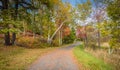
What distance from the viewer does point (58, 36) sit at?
50469 mm

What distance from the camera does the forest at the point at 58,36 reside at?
11586mm

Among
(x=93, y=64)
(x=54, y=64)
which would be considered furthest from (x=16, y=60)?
(x=93, y=64)

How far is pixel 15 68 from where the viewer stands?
11312mm

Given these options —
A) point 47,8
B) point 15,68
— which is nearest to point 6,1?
point 47,8

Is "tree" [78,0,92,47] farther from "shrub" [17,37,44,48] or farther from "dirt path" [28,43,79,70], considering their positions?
"dirt path" [28,43,79,70]

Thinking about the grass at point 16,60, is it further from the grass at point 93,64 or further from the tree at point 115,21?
the tree at point 115,21

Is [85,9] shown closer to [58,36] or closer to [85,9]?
[85,9]

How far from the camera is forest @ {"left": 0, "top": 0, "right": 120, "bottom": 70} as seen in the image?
11586 millimetres

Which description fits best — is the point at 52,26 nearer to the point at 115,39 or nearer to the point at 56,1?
the point at 56,1

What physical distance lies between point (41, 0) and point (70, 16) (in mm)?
13386

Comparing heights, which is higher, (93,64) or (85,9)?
(85,9)

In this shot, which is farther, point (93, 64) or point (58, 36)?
point (58, 36)

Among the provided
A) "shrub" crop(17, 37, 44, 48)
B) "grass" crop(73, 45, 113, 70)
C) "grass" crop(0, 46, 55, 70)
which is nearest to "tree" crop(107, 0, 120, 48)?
"grass" crop(73, 45, 113, 70)

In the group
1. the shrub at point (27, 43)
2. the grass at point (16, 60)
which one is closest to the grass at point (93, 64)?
the grass at point (16, 60)
